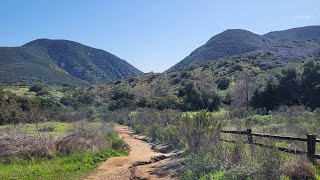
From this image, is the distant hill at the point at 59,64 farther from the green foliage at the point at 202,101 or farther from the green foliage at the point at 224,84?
the green foliage at the point at 202,101

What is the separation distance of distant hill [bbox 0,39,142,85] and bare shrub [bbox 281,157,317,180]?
382 ft

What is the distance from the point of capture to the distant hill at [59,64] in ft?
437

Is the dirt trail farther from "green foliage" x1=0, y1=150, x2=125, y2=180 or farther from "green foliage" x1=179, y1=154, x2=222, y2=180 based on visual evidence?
"green foliage" x1=179, y1=154, x2=222, y2=180

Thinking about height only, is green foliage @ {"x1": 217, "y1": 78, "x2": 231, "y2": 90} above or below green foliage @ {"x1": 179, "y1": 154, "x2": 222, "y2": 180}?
above

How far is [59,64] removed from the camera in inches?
6467

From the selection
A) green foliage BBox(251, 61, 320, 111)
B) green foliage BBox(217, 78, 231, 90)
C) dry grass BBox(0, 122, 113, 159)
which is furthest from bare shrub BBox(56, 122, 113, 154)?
green foliage BBox(217, 78, 231, 90)

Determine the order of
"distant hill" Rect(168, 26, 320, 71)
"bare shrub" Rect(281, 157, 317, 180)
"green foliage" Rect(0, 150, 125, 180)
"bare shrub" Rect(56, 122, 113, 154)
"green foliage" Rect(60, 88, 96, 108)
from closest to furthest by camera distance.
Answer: "bare shrub" Rect(281, 157, 317, 180), "green foliage" Rect(0, 150, 125, 180), "bare shrub" Rect(56, 122, 113, 154), "green foliage" Rect(60, 88, 96, 108), "distant hill" Rect(168, 26, 320, 71)

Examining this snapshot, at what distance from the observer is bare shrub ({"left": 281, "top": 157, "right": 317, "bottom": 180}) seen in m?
10.5

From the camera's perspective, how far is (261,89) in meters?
41.8

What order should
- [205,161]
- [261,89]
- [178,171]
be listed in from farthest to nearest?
1. [261,89]
2. [178,171]
3. [205,161]

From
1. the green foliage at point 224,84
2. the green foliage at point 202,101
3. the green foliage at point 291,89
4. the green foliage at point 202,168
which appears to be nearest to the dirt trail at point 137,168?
the green foliage at point 202,168

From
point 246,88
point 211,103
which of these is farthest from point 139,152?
point 246,88

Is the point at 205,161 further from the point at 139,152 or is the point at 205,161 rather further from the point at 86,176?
the point at 139,152

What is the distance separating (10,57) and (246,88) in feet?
382
